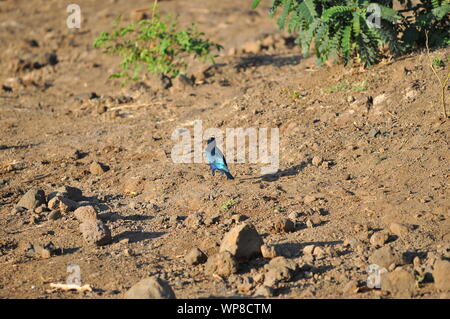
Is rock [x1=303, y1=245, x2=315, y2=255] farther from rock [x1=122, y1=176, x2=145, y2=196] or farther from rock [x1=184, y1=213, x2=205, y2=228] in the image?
rock [x1=122, y1=176, x2=145, y2=196]

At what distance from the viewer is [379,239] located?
5199mm

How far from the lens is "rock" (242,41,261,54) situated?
1073 cm

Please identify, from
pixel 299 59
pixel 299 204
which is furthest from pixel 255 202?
pixel 299 59

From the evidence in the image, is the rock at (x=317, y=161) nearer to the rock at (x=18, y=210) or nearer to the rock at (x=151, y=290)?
the rock at (x=151, y=290)

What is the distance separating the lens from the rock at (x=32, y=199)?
6.44 meters

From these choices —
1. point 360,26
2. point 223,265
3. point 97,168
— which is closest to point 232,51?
point 360,26

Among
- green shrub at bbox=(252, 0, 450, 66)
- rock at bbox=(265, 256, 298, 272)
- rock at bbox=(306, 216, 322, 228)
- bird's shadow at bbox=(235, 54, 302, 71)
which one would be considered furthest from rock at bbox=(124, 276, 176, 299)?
bird's shadow at bbox=(235, 54, 302, 71)

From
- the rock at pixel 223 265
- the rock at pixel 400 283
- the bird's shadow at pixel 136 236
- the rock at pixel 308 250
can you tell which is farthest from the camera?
the bird's shadow at pixel 136 236

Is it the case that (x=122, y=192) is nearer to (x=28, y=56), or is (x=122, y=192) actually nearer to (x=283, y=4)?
(x=283, y=4)

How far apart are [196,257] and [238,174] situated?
1.80 metres

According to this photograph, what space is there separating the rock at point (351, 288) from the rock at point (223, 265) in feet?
2.66

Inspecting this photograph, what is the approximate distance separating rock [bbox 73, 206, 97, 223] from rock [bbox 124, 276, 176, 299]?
63.5 inches

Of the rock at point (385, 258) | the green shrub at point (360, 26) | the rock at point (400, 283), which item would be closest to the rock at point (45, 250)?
the rock at point (385, 258)

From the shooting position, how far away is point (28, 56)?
1153 centimetres
